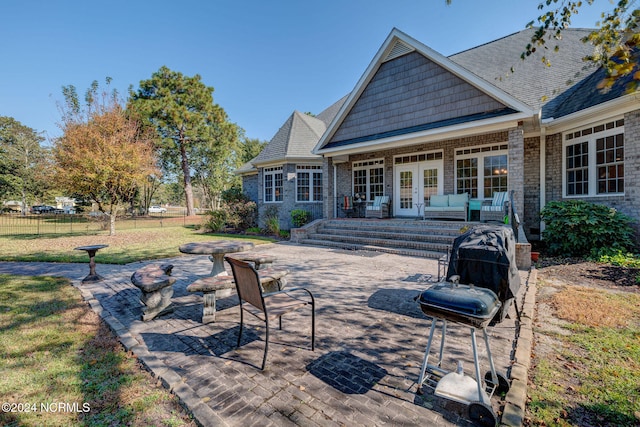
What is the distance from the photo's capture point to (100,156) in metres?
13.9

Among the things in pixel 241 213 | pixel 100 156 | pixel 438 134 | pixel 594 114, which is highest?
pixel 594 114

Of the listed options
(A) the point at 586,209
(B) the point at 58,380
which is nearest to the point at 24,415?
(B) the point at 58,380

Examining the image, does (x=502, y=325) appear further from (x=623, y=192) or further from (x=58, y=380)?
(x=623, y=192)

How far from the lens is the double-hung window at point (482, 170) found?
1116 cm

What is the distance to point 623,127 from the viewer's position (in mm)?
8508

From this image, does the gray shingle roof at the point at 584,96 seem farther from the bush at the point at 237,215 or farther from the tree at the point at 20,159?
the tree at the point at 20,159

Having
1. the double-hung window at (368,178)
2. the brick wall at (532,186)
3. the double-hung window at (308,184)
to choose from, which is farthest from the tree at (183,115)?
the brick wall at (532,186)

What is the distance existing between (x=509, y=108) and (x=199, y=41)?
52.8ft

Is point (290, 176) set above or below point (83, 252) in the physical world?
above

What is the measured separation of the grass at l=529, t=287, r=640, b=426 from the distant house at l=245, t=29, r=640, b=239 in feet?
18.7

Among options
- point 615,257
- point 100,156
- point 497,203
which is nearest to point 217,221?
point 100,156

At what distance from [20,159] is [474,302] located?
6112 centimetres

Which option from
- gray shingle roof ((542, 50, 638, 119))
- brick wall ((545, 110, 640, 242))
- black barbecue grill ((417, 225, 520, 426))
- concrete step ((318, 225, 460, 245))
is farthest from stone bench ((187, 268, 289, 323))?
brick wall ((545, 110, 640, 242))

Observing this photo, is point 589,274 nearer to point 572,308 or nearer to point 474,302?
point 572,308
